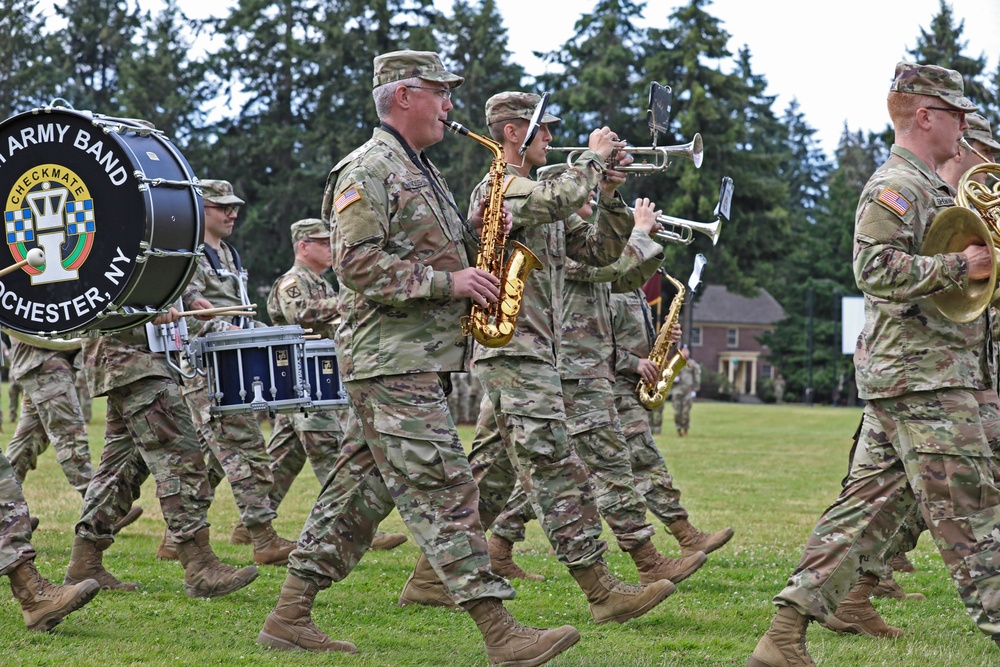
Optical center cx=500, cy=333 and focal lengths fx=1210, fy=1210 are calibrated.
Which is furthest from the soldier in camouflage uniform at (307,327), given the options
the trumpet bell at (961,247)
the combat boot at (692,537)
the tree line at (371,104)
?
the tree line at (371,104)

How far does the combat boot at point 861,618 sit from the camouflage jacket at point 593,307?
85.0 inches

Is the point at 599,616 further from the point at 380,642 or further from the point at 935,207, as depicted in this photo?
the point at 935,207

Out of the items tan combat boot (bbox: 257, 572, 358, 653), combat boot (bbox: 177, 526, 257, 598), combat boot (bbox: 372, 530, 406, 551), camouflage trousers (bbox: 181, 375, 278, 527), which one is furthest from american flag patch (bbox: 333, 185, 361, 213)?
combat boot (bbox: 372, 530, 406, 551)

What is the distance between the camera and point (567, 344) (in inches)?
300

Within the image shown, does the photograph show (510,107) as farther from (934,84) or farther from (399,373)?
(934,84)

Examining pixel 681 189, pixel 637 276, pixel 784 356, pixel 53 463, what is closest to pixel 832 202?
pixel 784 356

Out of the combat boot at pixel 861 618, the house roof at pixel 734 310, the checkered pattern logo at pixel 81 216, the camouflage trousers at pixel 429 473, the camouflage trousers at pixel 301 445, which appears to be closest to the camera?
the camouflage trousers at pixel 429 473

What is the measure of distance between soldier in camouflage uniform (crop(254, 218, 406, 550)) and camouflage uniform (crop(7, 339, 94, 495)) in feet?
5.16

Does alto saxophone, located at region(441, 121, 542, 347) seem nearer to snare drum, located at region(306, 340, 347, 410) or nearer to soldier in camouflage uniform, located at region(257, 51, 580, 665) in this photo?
soldier in camouflage uniform, located at region(257, 51, 580, 665)

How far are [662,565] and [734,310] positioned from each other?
85203 mm

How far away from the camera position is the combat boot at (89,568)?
7.12 metres

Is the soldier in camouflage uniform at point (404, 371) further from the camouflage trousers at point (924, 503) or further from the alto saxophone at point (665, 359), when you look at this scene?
the alto saxophone at point (665, 359)

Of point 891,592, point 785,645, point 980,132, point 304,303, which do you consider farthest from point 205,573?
point 980,132

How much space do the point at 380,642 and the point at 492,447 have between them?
1664 mm
